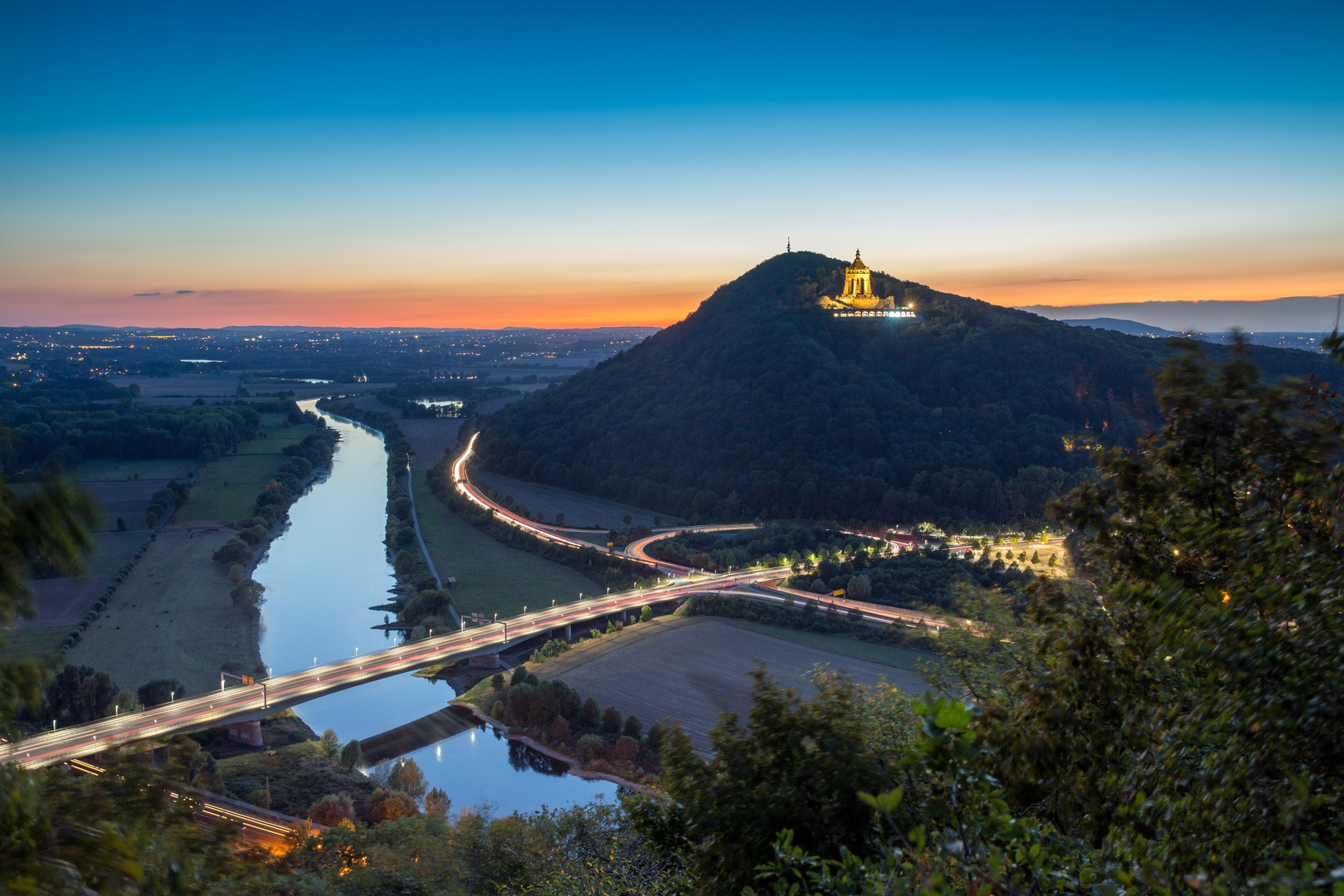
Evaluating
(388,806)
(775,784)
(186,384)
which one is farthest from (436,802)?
(186,384)

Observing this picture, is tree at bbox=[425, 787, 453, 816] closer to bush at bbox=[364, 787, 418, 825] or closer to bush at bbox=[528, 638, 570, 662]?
bush at bbox=[364, 787, 418, 825]

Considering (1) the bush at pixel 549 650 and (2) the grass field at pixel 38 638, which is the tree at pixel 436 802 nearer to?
(1) the bush at pixel 549 650

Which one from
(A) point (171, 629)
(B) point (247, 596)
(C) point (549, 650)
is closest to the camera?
(C) point (549, 650)

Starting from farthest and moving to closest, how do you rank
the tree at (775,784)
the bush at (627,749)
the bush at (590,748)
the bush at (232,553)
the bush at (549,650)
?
the bush at (232,553), the bush at (549,650), the bush at (590,748), the bush at (627,749), the tree at (775,784)

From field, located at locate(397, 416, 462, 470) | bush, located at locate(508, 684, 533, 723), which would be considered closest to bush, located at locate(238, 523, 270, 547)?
field, located at locate(397, 416, 462, 470)

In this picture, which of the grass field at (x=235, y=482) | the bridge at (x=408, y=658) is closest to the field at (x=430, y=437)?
the grass field at (x=235, y=482)

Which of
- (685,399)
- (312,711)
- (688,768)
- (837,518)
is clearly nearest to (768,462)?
(837,518)

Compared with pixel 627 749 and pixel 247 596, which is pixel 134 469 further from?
pixel 627 749

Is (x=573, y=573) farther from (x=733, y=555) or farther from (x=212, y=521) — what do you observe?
(x=212, y=521)
